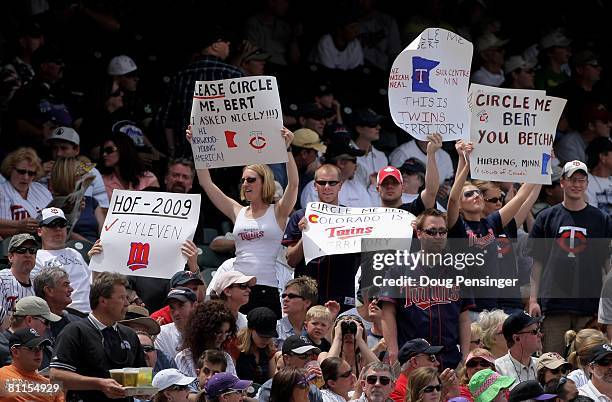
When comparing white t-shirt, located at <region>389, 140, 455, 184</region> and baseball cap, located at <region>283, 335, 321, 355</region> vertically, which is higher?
white t-shirt, located at <region>389, 140, 455, 184</region>

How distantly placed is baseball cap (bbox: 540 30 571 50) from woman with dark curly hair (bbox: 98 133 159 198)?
6270mm

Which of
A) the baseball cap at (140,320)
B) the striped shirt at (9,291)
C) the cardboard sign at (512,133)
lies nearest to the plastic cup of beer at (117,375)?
the baseball cap at (140,320)

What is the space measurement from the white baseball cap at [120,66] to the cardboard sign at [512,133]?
4278 mm

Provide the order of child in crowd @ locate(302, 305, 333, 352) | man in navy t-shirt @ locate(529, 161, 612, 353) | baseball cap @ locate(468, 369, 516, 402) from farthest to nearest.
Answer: man in navy t-shirt @ locate(529, 161, 612, 353)
child in crowd @ locate(302, 305, 333, 352)
baseball cap @ locate(468, 369, 516, 402)

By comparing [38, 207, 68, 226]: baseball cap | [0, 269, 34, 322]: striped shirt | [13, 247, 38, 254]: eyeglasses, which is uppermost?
[38, 207, 68, 226]: baseball cap

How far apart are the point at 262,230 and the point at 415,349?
213 centimetres

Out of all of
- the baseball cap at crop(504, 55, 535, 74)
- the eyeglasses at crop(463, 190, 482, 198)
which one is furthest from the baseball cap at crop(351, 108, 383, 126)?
the eyeglasses at crop(463, 190, 482, 198)

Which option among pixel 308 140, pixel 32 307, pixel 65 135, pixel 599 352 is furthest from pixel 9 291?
pixel 308 140

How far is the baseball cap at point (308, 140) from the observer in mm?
16781

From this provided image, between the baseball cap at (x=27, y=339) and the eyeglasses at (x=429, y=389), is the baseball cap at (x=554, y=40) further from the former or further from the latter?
the baseball cap at (x=27, y=339)

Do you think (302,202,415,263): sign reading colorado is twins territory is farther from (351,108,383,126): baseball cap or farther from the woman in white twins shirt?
(351,108,383,126): baseball cap

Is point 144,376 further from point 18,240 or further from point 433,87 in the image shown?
point 433,87

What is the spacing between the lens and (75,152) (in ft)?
52.5

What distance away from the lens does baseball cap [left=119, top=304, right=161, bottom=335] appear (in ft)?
41.1
